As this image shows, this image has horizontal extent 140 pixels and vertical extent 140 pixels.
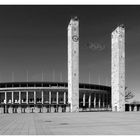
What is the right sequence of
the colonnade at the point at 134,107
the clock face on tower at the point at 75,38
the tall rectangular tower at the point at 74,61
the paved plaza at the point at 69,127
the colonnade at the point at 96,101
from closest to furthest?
the paved plaza at the point at 69,127, the tall rectangular tower at the point at 74,61, the clock face on tower at the point at 75,38, the colonnade at the point at 134,107, the colonnade at the point at 96,101

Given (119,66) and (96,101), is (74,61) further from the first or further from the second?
(96,101)

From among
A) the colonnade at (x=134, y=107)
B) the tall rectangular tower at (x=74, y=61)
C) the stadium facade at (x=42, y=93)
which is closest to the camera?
the tall rectangular tower at (x=74, y=61)

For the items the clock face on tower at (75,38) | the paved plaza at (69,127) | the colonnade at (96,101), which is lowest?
the colonnade at (96,101)

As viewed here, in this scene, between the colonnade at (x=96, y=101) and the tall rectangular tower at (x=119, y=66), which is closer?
the tall rectangular tower at (x=119, y=66)

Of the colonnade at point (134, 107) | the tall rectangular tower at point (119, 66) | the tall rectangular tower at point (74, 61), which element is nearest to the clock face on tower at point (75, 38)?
the tall rectangular tower at point (74, 61)

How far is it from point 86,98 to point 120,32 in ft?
127

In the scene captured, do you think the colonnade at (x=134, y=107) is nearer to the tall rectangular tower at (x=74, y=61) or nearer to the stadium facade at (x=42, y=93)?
the tall rectangular tower at (x=74, y=61)

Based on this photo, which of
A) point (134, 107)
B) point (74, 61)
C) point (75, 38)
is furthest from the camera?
point (134, 107)

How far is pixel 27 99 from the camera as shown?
352 feet

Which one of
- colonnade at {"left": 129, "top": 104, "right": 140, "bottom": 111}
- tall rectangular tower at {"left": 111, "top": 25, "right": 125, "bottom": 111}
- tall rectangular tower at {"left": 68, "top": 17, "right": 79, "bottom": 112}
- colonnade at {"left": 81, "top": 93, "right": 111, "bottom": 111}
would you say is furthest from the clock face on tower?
colonnade at {"left": 81, "top": 93, "right": 111, "bottom": 111}

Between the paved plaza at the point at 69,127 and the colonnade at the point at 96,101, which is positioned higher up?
the paved plaza at the point at 69,127

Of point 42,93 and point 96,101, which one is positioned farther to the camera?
point 96,101

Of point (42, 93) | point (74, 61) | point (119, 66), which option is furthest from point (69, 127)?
point (42, 93)
